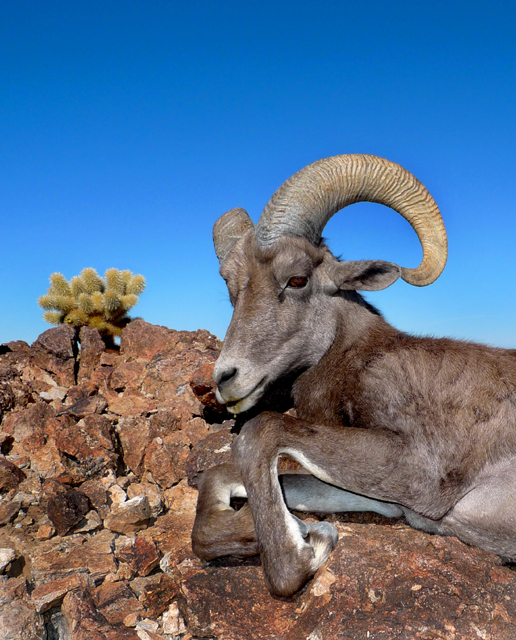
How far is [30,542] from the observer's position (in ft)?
16.5

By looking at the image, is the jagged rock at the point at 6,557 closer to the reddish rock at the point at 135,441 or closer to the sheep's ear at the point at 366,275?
the reddish rock at the point at 135,441

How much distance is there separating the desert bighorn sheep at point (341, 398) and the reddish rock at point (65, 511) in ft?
5.04

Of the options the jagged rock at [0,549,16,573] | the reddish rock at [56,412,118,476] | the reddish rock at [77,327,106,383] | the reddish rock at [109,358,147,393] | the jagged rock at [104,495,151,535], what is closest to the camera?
the jagged rock at [0,549,16,573]

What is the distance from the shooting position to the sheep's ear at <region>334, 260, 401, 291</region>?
195 inches

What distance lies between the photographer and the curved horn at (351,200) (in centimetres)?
498

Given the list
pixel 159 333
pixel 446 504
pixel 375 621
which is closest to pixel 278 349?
pixel 446 504

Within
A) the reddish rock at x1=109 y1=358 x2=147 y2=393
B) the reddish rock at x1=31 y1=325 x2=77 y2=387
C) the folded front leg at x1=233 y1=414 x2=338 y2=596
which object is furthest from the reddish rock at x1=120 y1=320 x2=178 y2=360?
the folded front leg at x1=233 y1=414 x2=338 y2=596

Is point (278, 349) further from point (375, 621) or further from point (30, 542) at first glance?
point (30, 542)

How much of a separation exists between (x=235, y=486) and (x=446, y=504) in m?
1.86

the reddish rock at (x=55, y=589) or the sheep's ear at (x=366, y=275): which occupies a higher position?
the sheep's ear at (x=366, y=275)

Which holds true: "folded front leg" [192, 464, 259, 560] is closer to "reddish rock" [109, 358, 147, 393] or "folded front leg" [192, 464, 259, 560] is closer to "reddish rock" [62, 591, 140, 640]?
"reddish rock" [62, 591, 140, 640]

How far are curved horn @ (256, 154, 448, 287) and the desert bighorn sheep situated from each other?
0.5 inches

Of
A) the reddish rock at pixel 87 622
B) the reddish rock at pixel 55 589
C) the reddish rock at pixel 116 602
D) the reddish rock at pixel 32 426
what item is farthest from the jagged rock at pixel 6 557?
the reddish rock at pixel 32 426

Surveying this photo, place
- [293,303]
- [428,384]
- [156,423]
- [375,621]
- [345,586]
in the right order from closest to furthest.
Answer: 1. [375,621]
2. [345,586]
3. [428,384]
4. [293,303]
5. [156,423]
